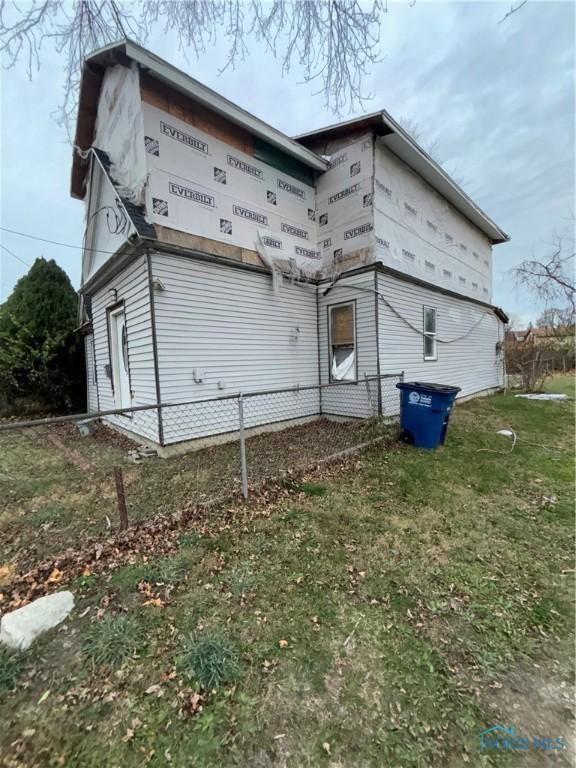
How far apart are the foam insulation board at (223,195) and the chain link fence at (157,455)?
325 centimetres

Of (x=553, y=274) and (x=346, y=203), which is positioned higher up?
(x=346, y=203)

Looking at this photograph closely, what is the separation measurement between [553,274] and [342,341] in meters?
10.2

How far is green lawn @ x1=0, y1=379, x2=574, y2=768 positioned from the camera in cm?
141

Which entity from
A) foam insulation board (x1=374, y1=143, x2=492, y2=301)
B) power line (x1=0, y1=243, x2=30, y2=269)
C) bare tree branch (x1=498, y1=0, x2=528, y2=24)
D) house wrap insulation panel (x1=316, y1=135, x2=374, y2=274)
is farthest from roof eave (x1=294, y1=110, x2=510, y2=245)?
power line (x1=0, y1=243, x2=30, y2=269)

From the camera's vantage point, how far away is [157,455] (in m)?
5.45

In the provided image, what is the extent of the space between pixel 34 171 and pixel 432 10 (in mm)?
8706

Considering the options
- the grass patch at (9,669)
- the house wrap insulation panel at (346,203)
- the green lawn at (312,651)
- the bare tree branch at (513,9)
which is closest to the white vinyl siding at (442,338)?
the house wrap insulation panel at (346,203)

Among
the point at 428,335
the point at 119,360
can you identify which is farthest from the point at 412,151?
the point at 119,360

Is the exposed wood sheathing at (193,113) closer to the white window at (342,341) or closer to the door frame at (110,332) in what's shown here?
the door frame at (110,332)

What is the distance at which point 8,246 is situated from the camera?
8.17m

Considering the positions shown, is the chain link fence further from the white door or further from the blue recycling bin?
the white door

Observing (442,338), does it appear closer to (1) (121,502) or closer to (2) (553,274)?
(2) (553,274)

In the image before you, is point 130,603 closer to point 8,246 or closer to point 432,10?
point 432,10

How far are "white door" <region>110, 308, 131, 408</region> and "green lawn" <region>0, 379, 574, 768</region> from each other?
4713 mm
